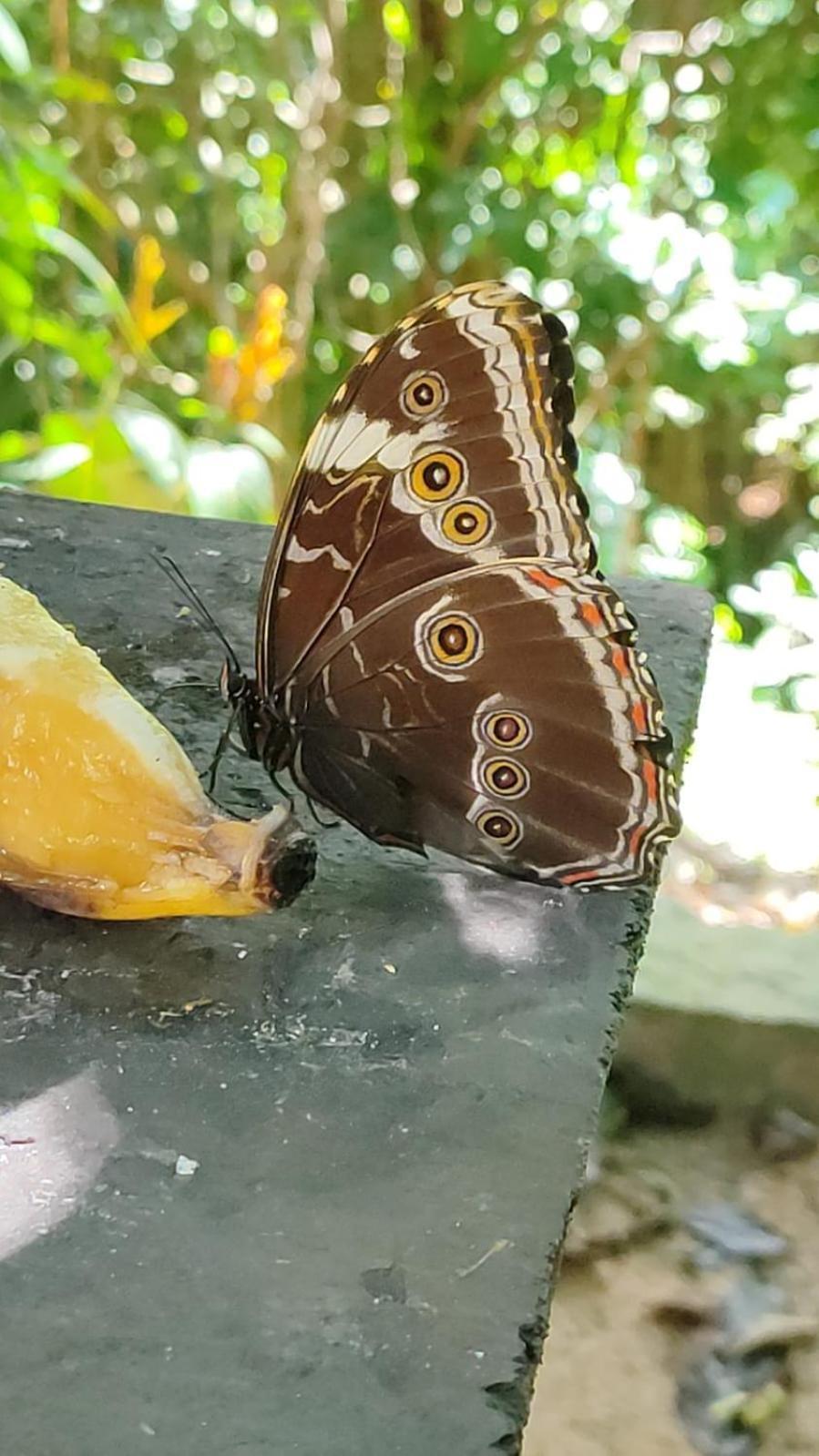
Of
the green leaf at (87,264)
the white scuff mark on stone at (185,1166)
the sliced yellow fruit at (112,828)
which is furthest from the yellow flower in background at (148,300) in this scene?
the white scuff mark on stone at (185,1166)

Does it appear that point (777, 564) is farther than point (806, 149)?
Yes

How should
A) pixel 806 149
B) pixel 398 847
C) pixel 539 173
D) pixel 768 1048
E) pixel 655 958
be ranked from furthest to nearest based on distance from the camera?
pixel 539 173, pixel 806 149, pixel 655 958, pixel 768 1048, pixel 398 847

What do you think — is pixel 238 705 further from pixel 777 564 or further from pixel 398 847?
pixel 777 564

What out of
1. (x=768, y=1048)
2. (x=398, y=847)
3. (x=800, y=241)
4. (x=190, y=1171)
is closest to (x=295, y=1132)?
(x=190, y=1171)

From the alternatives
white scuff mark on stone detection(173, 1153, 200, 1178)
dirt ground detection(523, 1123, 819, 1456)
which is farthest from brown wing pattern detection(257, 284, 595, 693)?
dirt ground detection(523, 1123, 819, 1456)

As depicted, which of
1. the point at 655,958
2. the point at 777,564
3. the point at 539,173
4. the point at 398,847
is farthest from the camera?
the point at 777,564

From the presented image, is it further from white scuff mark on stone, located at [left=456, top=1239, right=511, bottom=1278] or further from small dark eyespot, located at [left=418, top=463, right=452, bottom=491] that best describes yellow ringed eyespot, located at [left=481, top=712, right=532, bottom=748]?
white scuff mark on stone, located at [left=456, top=1239, right=511, bottom=1278]
